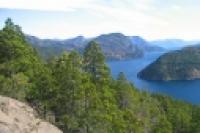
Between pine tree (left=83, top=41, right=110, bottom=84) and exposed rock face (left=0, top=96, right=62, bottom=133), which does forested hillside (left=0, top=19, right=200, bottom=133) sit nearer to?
pine tree (left=83, top=41, right=110, bottom=84)

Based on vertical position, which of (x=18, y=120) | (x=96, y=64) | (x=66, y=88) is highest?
(x=96, y=64)

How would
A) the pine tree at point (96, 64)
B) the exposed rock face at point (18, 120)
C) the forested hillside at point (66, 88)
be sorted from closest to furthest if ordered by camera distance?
the exposed rock face at point (18, 120), the forested hillside at point (66, 88), the pine tree at point (96, 64)

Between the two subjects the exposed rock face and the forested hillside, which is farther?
the forested hillside

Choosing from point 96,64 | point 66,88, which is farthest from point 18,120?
point 96,64

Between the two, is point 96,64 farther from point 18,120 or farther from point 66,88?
point 18,120

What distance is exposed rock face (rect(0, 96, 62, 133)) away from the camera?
31.5m

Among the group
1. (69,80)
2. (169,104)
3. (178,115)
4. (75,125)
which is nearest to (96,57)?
(69,80)

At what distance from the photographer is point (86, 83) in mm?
65688

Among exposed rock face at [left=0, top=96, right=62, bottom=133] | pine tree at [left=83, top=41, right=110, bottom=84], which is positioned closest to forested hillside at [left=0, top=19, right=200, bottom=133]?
pine tree at [left=83, top=41, right=110, bottom=84]

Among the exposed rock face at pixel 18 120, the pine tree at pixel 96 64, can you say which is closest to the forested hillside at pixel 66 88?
the pine tree at pixel 96 64

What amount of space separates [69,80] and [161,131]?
40410 millimetres

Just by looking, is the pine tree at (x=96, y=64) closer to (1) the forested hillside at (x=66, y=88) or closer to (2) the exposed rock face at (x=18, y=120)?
(1) the forested hillside at (x=66, y=88)

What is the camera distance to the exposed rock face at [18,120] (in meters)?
31.5

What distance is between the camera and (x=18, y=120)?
109 ft
